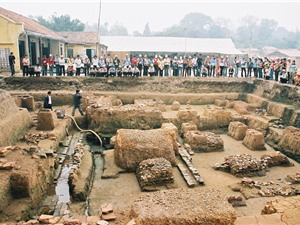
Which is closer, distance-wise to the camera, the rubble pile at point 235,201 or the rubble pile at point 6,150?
the rubble pile at point 235,201

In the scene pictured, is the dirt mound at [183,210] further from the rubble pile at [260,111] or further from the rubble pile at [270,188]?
the rubble pile at [260,111]

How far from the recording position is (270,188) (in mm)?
8312

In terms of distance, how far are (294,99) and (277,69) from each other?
3.03 meters

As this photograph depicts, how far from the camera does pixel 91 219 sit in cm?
552

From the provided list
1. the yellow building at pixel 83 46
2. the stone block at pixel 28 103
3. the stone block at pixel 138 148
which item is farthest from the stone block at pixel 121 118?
the yellow building at pixel 83 46

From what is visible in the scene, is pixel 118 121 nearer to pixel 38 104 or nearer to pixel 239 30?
pixel 38 104

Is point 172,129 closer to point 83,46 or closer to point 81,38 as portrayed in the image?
point 83,46

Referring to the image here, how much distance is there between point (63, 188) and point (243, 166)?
18.0 feet

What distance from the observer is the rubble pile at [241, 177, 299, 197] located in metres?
8.05

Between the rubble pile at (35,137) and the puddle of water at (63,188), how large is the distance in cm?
155

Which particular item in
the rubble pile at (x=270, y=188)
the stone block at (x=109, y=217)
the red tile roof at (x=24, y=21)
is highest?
the red tile roof at (x=24, y=21)

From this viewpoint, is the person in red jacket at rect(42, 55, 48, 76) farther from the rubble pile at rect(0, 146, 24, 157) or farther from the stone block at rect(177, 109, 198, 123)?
the rubble pile at rect(0, 146, 24, 157)

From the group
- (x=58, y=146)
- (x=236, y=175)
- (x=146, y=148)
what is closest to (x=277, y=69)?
(x=236, y=175)

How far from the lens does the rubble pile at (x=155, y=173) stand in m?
8.25
